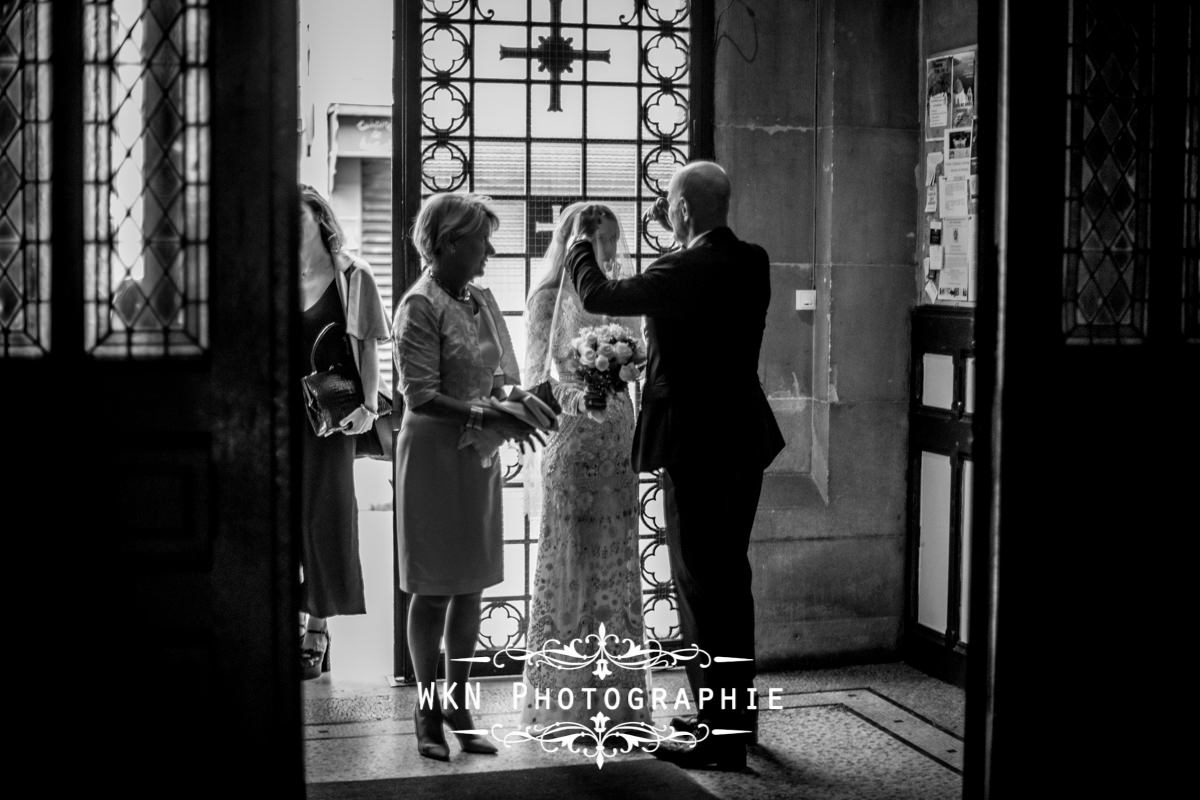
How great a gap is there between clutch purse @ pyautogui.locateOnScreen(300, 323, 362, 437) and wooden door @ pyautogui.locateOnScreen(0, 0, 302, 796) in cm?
233

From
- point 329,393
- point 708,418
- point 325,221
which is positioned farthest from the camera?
point 325,221

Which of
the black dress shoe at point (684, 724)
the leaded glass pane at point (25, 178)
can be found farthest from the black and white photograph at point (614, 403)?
the black dress shoe at point (684, 724)

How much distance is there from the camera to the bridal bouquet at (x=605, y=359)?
5.36m

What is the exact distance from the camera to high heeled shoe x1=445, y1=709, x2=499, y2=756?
5.38m

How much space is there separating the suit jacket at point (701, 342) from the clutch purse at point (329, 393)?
121 centimetres

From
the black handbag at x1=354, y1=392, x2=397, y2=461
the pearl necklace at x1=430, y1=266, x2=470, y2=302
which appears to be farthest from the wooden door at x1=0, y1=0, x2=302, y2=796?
the black handbag at x1=354, y1=392, x2=397, y2=461

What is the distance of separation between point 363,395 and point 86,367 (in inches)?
98.1

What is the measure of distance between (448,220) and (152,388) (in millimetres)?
1905

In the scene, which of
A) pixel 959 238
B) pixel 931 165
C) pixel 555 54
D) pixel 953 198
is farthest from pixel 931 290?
pixel 555 54

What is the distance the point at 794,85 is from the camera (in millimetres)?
6594

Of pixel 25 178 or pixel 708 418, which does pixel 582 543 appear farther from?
pixel 25 178

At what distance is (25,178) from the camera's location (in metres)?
3.45

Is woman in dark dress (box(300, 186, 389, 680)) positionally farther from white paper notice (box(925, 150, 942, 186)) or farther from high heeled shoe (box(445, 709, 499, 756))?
white paper notice (box(925, 150, 942, 186))

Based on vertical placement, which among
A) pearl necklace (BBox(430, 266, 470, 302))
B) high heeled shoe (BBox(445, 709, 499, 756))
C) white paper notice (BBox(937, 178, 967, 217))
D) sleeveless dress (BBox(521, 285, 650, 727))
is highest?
white paper notice (BBox(937, 178, 967, 217))
